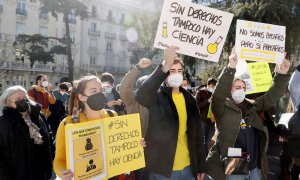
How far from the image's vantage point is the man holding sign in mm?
3143

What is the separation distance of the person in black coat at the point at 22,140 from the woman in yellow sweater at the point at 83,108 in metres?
1.11

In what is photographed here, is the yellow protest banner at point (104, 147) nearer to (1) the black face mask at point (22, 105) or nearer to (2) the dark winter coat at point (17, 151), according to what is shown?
(2) the dark winter coat at point (17, 151)

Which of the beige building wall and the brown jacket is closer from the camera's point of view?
the brown jacket

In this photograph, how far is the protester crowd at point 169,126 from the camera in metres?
3.03

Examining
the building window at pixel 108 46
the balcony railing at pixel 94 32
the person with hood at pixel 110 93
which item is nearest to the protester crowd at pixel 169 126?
the person with hood at pixel 110 93

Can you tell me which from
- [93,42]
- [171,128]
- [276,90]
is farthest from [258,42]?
[93,42]

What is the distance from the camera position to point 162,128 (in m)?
3.20

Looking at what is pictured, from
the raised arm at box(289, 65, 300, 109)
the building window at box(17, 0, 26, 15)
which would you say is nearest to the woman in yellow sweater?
the raised arm at box(289, 65, 300, 109)

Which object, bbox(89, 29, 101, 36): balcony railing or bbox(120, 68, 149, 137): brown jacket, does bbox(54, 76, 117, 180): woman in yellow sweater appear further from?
bbox(89, 29, 101, 36): balcony railing

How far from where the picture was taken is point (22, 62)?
4588cm

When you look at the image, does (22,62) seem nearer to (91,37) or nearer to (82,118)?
(91,37)

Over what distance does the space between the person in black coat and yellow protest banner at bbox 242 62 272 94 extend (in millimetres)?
2595

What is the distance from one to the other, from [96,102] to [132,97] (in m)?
0.57

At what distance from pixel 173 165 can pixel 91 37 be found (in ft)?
177
